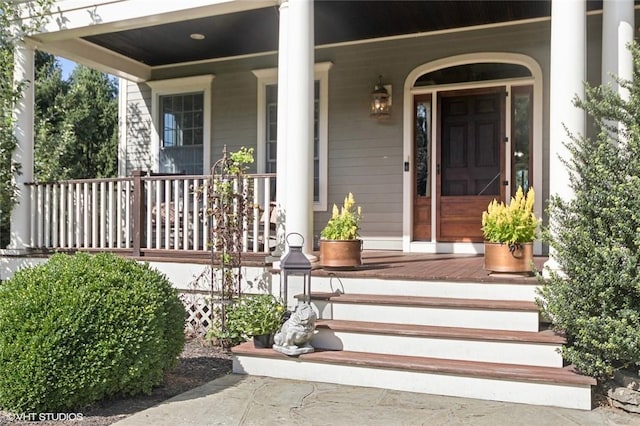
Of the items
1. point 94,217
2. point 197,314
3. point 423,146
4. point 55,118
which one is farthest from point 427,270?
point 55,118

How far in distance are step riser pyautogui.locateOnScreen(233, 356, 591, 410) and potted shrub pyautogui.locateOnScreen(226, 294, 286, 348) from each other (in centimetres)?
17

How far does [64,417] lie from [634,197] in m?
3.49

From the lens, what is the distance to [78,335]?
294 centimetres

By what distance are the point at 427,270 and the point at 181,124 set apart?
191 inches

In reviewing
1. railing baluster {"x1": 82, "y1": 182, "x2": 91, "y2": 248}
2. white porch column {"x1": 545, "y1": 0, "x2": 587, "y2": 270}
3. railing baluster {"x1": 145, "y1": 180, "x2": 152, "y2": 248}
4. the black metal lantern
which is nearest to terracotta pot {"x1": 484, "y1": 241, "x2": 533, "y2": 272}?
white porch column {"x1": 545, "y1": 0, "x2": 587, "y2": 270}

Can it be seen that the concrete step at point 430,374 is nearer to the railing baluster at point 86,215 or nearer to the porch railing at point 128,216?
the porch railing at point 128,216

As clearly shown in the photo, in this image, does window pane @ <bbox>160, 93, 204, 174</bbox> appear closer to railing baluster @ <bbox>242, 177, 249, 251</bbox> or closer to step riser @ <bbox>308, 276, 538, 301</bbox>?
railing baluster @ <bbox>242, 177, 249, 251</bbox>

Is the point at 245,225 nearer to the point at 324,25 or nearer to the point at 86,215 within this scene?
the point at 86,215

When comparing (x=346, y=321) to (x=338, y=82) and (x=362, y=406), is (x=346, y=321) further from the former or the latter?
(x=338, y=82)

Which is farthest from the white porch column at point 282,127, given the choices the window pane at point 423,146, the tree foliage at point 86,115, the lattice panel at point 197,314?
the tree foliage at point 86,115

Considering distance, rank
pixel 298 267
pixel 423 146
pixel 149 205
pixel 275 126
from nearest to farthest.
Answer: pixel 298 267
pixel 149 205
pixel 423 146
pixel 275 126

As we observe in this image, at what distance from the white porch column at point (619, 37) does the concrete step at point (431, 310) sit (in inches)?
75.6

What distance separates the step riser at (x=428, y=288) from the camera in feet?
12.2

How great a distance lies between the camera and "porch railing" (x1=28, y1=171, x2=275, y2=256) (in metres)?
5.06
